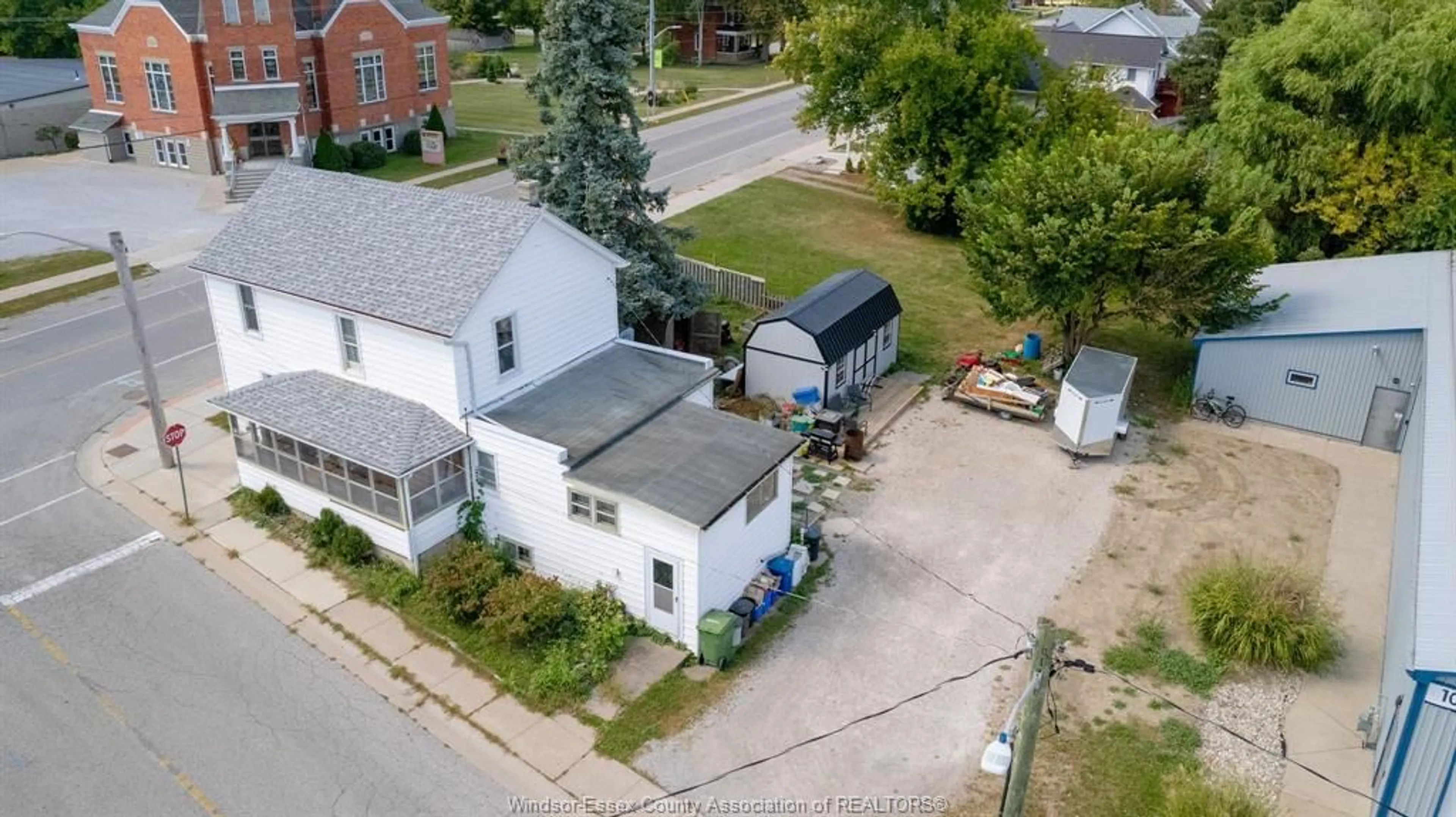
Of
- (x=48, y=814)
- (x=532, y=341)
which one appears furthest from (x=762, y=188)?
(x=48, y=814)

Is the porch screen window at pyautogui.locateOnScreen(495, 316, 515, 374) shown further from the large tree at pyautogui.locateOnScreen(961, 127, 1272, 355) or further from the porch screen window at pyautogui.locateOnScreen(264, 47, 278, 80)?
the porch screen window at pyautogui.locateOnScreen(264, 47, 278, 80)

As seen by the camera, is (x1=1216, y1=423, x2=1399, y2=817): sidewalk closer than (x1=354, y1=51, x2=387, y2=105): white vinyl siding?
Yes

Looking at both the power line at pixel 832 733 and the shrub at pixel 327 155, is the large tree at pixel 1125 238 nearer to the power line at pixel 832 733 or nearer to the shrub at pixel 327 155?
the power line at pixel 832 733

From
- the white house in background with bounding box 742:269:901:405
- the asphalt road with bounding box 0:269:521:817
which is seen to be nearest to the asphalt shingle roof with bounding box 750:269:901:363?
the white house in background with bounding box 742:269:901:405

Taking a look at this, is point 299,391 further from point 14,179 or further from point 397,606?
point 14,179

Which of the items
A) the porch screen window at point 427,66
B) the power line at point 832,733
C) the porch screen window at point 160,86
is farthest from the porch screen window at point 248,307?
the porch screen window at point 427,66

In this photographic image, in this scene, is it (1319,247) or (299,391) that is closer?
(299,391)
